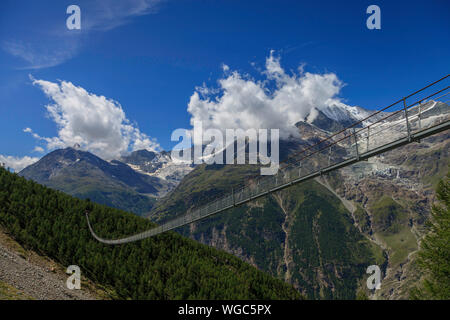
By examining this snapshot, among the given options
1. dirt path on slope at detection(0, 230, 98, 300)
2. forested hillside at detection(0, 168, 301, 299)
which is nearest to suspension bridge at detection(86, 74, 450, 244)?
dirt path on slope at detection(0, 230, 98, 300)

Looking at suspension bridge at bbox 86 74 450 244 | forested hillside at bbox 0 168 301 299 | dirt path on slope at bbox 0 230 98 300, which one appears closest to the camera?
suspension bridge at bbox 86 74 450 244

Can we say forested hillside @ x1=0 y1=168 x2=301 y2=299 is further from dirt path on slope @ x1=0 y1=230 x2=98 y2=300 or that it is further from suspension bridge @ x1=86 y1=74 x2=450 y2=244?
suspension bridge @ x1=86 y1=74 x2=450 y2=244

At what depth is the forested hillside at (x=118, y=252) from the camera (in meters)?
48.3

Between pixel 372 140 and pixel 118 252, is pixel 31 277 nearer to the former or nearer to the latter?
pixel 372 140

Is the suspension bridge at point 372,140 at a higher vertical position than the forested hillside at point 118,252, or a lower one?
higher

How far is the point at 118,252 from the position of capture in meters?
67.0

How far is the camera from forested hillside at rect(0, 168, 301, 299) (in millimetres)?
48312

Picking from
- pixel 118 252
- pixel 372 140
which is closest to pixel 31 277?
pixel 372 140

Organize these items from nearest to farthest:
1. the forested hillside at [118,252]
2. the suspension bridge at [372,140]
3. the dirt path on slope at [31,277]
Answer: the suspension bridge at [372,140]
the dirt path on slope at [31,277]
the forested hillside at [118,252]

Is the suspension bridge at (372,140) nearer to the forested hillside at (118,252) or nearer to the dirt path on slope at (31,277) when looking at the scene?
the dirt path on slope at (31,277)

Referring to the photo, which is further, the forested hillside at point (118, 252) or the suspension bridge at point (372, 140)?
the forested hillside at point (118, 252)

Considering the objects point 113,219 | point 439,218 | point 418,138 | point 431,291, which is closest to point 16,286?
Result: point 418,138

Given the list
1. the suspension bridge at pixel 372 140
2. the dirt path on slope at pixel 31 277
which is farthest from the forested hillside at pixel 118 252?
the suspension bridge at pixel 372 140
